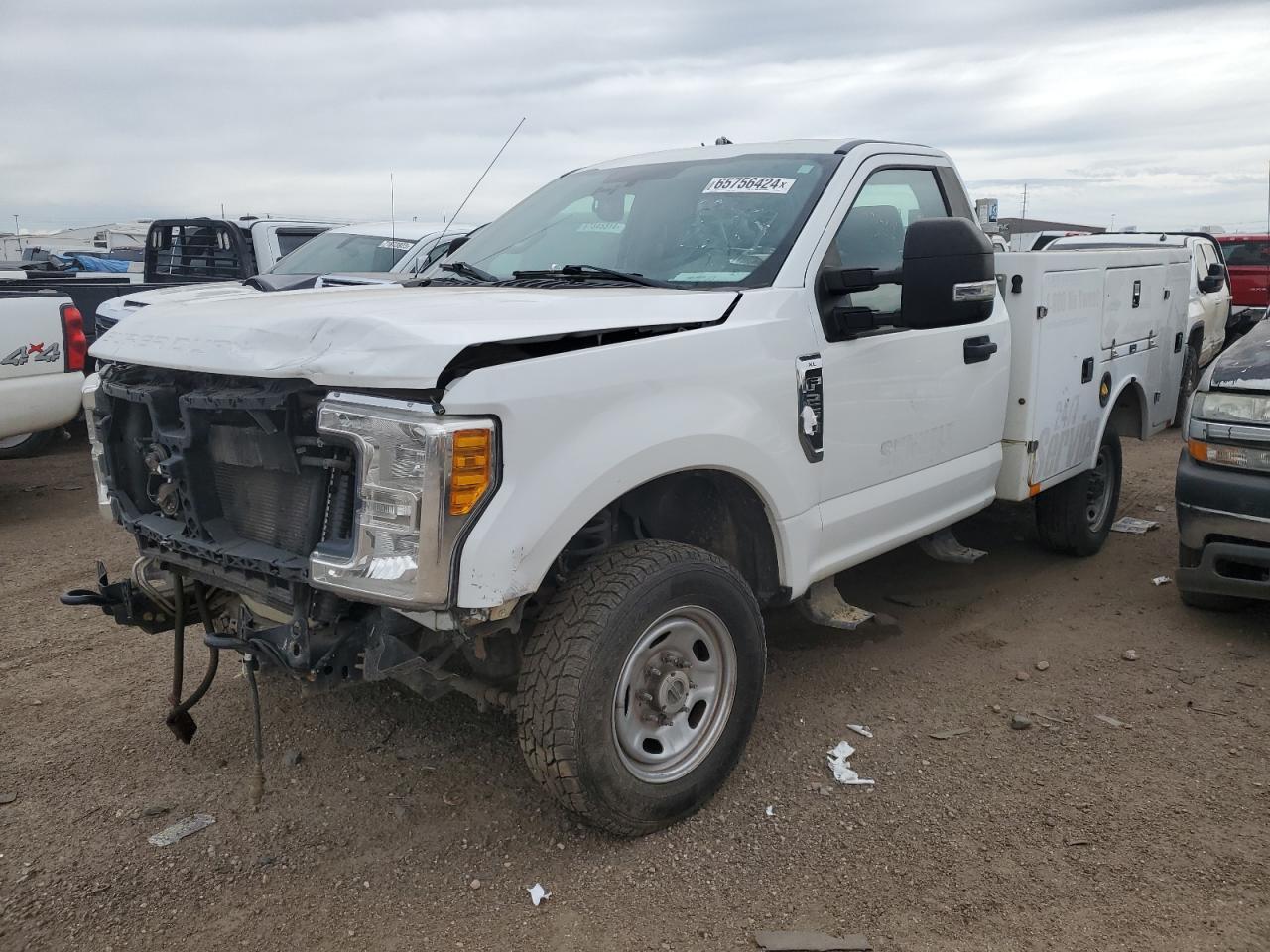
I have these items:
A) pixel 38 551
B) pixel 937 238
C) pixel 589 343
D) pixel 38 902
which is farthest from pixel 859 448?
pixel 38 551

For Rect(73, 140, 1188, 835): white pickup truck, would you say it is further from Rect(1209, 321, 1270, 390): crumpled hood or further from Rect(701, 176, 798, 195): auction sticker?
Rect(1209, 321, 1270, 390): crumpled hood

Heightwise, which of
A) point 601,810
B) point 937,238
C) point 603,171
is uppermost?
point 603,171

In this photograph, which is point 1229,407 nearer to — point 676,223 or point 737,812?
point 676,223

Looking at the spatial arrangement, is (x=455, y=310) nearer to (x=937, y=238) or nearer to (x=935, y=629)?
(x=937, y=238)

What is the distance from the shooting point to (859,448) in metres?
3.79

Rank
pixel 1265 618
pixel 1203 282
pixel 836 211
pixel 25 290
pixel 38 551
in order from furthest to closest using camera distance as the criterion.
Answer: pixel 1203 282 < pixel 25 290 < pixel 38 551 < pixel 1265 618 < pixel 836 211

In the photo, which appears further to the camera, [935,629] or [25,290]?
[25,290]

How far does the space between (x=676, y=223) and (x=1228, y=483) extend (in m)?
2.56

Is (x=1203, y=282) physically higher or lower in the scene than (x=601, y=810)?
higher

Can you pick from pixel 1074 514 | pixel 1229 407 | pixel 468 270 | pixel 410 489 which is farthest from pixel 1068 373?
pixel 410 489

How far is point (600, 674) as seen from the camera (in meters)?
2.88

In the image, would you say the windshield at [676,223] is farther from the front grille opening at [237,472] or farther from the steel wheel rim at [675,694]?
the front grille opening at [237,472]

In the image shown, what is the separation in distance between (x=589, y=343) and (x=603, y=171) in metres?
1.83

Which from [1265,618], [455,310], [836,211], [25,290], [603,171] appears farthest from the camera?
[25,290]
